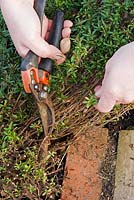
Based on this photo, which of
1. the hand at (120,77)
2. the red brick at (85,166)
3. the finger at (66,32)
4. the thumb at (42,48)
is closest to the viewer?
the hand at (120,77)

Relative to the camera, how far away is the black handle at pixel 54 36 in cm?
145

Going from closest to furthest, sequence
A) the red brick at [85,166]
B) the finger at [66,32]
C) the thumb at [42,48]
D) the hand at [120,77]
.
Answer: the hand at [120,77] < the thumb at [42,48] < the finger at [66,32] < the red brick at [85,166]

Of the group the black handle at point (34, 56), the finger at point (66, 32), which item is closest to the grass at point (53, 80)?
the finger at point (66, 32)

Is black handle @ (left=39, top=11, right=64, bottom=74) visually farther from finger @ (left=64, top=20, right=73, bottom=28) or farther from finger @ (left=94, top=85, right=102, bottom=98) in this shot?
finger @ (left=94, top=85, right=102, bottom=98)

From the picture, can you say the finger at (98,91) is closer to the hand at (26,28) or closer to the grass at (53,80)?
the grass at (53,80)

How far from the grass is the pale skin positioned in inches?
2.5

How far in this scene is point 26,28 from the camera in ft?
4.55

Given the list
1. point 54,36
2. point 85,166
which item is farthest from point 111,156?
point 54,36

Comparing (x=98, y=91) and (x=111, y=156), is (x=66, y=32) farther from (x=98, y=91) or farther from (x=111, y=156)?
(x=111, y=156)

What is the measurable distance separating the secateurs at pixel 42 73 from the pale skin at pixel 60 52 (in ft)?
0.07

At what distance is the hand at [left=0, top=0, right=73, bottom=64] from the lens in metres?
1.38

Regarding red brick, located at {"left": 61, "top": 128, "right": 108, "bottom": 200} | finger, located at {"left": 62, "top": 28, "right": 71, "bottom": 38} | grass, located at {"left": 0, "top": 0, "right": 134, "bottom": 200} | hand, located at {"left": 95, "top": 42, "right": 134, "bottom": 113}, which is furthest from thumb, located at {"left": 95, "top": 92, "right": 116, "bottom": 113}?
red brick, located at {"left": 61, "top": 128, "right": 108, "bottom": 200}

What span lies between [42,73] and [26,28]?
0.12 metres

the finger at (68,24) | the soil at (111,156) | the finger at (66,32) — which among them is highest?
the finger at (68,24)
